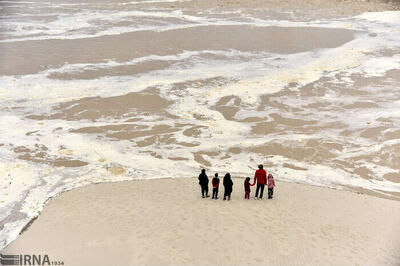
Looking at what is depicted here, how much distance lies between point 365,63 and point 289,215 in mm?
17659

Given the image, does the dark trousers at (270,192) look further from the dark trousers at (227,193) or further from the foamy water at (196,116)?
the foamy water at (196,116)

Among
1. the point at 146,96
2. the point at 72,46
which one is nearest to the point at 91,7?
the point at 72,46

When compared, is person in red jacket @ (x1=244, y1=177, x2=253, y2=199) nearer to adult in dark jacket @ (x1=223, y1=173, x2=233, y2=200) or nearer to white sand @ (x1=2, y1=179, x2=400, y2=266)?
white sand @ (x1=2, y1=179, x2=400, y2=266)

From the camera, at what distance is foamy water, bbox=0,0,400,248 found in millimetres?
12914

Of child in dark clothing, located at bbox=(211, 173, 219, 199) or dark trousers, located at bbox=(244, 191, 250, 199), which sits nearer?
child in dark clothing, located at bbox=(211, 173, 219, 199)

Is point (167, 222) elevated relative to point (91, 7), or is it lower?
lower

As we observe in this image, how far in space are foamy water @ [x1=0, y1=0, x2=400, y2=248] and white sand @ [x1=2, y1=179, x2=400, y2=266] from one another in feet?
3.62

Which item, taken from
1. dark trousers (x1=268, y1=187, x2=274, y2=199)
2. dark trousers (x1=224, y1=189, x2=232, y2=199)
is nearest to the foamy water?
dark trousers (x1=268, y1=187, x2=274, y2=199)

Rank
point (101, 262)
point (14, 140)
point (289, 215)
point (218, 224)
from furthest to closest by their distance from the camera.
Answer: point (14, 140), point (289, 215), point (218, 224), point (101, 262)

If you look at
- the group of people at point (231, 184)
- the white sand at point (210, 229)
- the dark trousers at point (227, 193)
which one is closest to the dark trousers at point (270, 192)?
the group of people at point (231, 184)

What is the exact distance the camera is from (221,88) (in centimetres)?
2058

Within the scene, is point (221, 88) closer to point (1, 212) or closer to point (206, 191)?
point (206, 191)

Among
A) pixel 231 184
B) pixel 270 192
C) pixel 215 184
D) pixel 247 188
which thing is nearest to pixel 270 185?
pixel 270 192

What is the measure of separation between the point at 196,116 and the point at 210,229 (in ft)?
28.4
